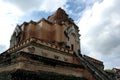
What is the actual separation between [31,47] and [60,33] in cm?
813

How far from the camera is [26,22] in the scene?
30359 millimetres

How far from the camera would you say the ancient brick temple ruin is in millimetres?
16125

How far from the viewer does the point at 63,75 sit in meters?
18.5

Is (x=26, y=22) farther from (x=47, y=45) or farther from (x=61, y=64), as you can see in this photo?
(x=61, y=64)

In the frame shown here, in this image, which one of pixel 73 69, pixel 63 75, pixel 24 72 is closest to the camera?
pixel 24 72

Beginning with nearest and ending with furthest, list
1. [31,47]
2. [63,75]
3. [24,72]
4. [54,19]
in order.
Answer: [24,72] < [63,75] < [31,47] < [54,19]

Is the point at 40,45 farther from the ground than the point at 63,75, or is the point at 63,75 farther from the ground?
the point at 40,45

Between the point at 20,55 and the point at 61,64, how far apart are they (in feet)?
14.6

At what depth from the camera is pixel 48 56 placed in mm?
23078

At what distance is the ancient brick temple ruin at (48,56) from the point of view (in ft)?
52.9

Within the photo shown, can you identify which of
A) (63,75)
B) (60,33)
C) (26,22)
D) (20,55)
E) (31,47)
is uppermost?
(26,22)

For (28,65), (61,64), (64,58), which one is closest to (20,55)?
(28,65)

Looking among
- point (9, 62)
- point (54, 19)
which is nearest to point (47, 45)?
point (9, 62)

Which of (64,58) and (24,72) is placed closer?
(24,72)
